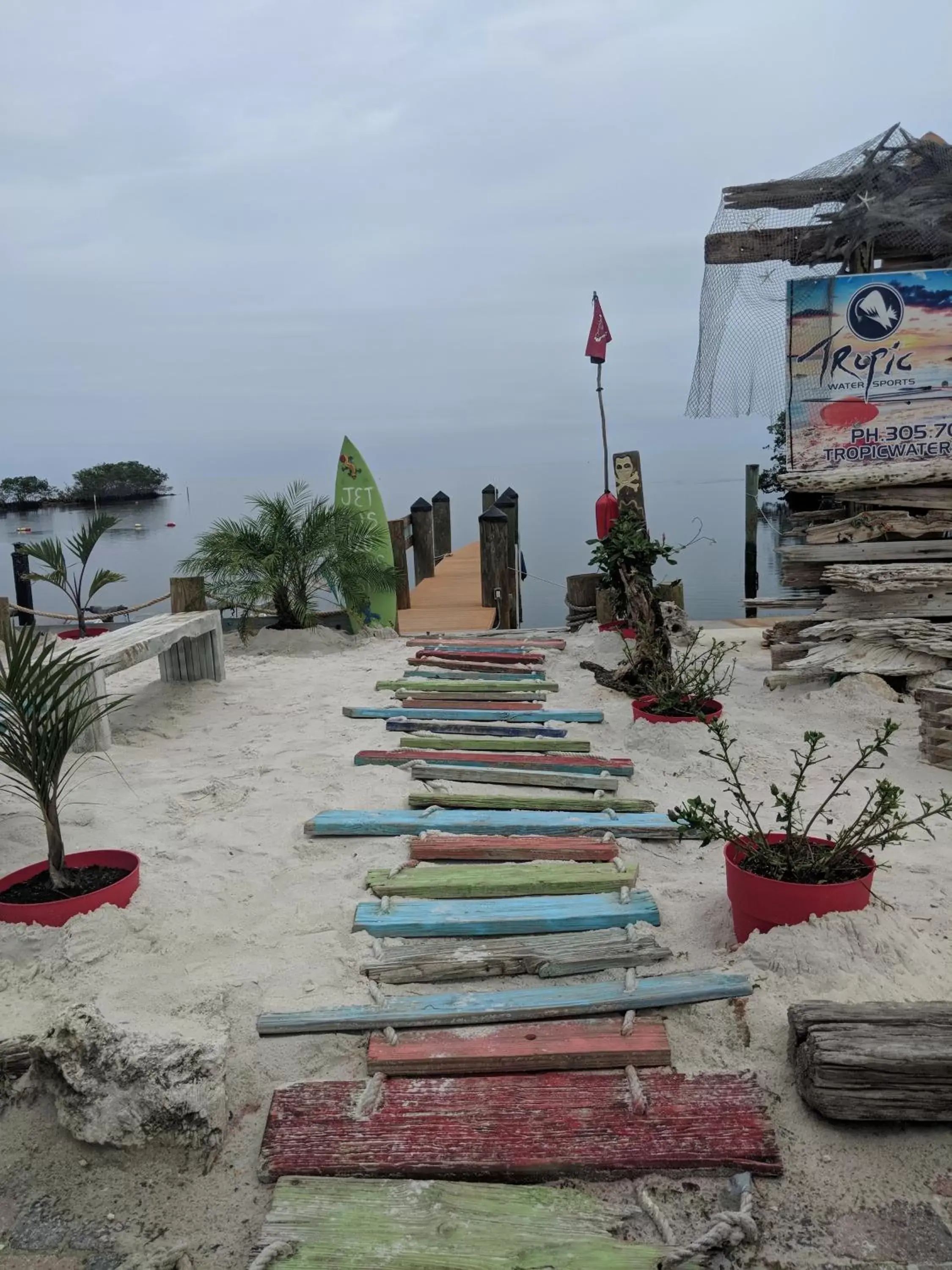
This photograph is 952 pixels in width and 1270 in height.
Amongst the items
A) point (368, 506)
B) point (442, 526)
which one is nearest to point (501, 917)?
point (368, 506)

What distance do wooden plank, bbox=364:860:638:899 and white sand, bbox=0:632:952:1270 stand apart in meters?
0.12

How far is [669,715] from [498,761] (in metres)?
1.09

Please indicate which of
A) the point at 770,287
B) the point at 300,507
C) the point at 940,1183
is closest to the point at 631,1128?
the point at 940,1183

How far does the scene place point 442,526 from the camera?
597 inches

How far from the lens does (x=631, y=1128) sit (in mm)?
1892

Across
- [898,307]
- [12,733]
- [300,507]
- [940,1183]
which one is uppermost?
[898,307]

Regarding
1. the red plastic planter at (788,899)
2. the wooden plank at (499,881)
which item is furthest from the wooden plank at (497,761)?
the red plastic planter at (788,899)

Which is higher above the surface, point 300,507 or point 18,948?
point 300,507

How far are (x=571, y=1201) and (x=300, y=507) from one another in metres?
7.20

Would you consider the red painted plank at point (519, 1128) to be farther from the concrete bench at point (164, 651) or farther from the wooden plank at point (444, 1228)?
the concrete bench at point (164, 651)

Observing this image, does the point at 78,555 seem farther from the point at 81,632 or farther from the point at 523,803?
the point at 523,803

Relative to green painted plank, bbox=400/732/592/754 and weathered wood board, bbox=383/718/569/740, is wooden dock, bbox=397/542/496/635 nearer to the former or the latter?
weathered wood board, bbox=383/718/569/740

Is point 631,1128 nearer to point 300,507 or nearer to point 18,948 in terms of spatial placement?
point 18,948

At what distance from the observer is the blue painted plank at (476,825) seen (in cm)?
355
